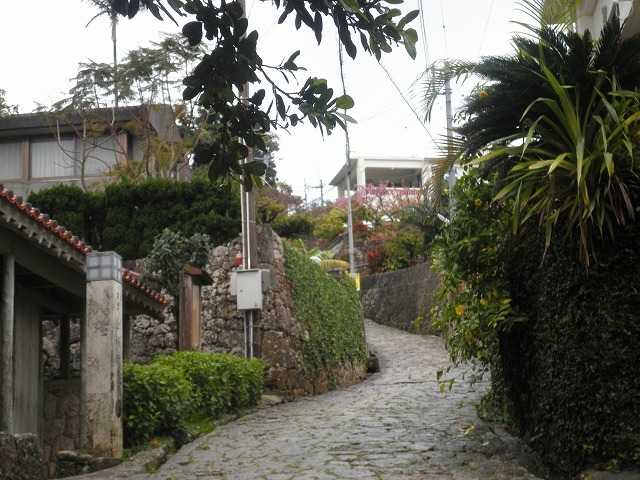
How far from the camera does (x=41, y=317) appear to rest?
12.4 metres

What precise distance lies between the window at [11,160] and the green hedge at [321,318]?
11151 millimetres

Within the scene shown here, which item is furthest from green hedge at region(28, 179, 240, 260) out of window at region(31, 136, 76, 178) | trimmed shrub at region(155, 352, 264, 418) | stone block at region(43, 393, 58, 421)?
stone block at region(43, 393, 58, 421)

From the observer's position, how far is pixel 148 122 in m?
27.1

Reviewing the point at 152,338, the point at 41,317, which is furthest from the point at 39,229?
the point at 152,338

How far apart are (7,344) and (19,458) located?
14.4 ft

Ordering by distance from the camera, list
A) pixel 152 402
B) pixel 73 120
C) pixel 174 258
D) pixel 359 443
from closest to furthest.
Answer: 1. pixel 359 443
2. pixel 152 402
3. pixel 174 258
4. pixel 73 120

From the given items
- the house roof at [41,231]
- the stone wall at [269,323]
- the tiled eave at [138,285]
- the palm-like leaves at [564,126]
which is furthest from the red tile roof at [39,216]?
the stone wall at [269,323]

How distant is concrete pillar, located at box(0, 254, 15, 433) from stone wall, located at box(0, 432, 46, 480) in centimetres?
395

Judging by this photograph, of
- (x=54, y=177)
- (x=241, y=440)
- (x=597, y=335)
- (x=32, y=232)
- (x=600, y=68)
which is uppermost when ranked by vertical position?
(x=54, y=177)

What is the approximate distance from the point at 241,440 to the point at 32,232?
4.12 meters

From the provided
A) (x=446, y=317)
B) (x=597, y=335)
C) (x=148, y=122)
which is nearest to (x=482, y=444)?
(x=446, y=317)

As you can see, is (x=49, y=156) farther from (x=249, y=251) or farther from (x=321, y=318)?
(x=249, y=251)

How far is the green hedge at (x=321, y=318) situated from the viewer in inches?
750

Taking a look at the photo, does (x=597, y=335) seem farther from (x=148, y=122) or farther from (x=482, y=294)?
(x=148, y=122)
